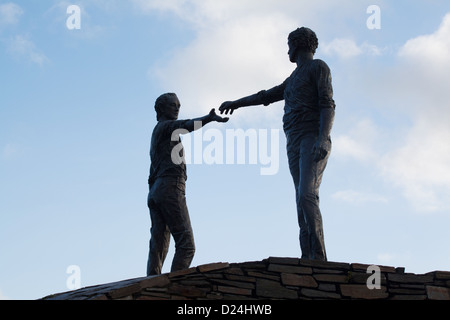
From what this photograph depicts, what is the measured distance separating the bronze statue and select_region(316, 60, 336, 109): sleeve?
141 cm

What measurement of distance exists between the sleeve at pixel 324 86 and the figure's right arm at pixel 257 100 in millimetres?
974

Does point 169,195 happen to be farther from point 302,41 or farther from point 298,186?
point 302,41

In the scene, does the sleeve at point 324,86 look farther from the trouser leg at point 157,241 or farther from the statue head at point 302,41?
the trouser leg at point 157,241

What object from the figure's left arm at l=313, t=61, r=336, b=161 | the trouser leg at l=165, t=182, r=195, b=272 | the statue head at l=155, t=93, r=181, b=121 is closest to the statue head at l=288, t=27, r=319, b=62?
the figure's left arm at l=313, t=61, r=336, b=161

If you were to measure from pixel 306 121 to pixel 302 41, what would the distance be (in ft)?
4.23

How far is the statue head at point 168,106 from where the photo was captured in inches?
473

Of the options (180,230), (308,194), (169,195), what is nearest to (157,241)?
(180,230)

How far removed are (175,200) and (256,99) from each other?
226 centimetres

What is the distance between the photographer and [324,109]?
1115 centimetres

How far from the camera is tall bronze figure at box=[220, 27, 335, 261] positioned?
1056cm

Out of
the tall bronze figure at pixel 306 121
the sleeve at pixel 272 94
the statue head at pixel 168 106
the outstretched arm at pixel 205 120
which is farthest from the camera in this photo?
the sleeve at pixel 272 94

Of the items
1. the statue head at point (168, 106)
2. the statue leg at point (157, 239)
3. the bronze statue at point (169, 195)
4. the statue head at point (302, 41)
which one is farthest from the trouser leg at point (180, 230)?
the statue head at point (302, 41)

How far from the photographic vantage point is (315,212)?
10523 millimetres
